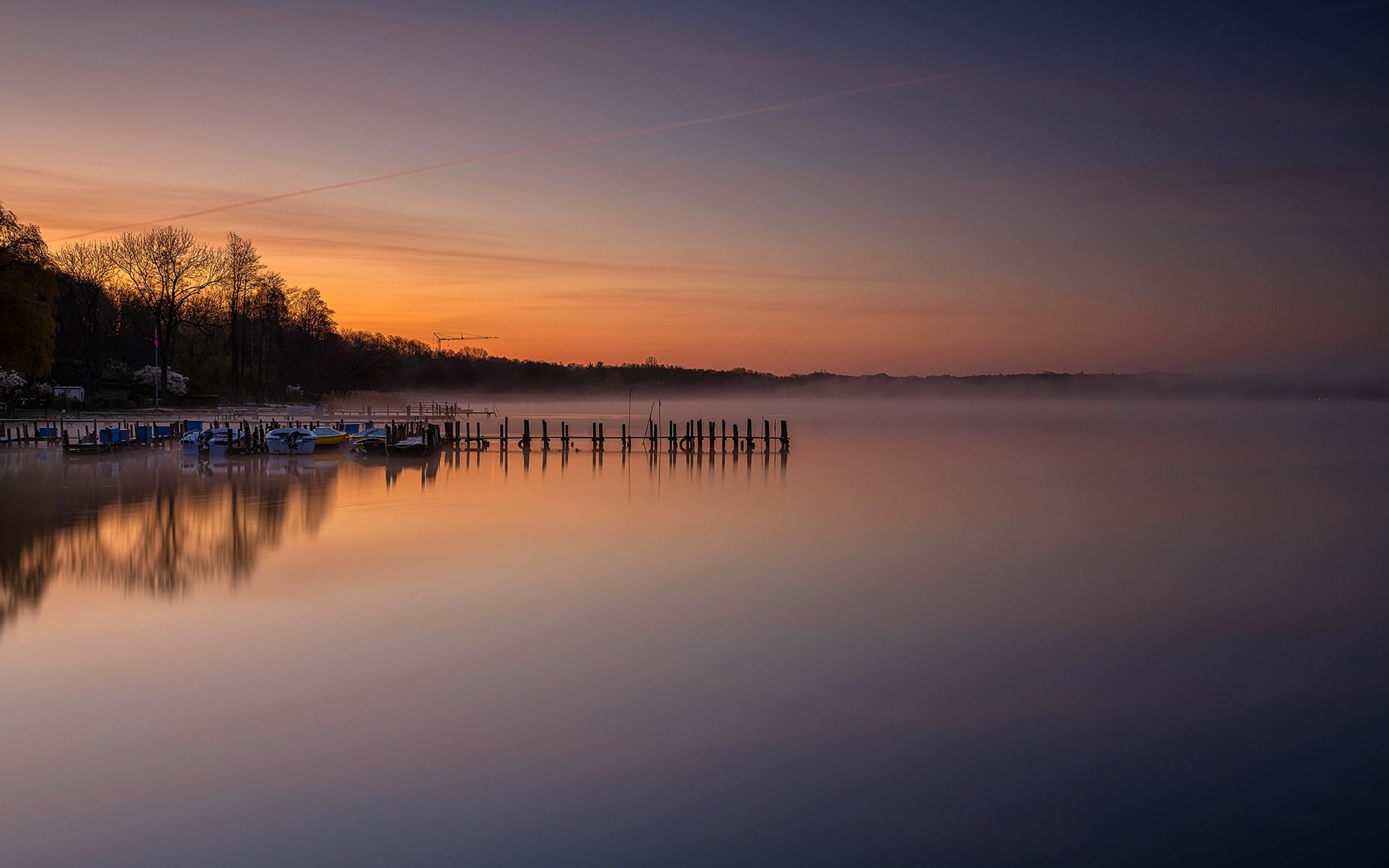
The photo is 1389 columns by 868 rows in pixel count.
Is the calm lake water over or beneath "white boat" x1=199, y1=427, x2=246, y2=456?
beneath

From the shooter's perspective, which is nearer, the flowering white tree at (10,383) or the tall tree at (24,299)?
the tall tree at (24,299)

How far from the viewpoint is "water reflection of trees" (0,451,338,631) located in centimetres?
1806

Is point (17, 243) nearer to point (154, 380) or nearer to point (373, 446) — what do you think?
point (373, 446)

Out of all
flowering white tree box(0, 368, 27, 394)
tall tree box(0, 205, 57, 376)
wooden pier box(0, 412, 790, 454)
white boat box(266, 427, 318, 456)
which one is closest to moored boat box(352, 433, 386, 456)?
wooden pier box(0, 412, 790, 454)

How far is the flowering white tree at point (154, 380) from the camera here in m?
79.6

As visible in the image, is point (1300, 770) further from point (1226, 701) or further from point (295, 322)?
point (295, 322)

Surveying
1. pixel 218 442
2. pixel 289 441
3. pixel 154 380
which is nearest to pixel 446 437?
pixel 289 441

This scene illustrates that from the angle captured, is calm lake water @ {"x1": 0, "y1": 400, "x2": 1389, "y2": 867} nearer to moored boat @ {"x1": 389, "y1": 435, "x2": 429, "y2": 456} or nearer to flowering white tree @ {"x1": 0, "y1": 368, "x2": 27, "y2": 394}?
moored boat @ {"x1": 389, "y1": 435, "x2": 429, "y2": 456}

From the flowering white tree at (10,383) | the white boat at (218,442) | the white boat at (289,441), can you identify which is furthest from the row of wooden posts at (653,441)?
the flowering white tree at (10,383)

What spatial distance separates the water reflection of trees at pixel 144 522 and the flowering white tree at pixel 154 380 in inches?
1612

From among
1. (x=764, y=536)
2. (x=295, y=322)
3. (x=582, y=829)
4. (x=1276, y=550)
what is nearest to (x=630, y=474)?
(x=764, y=536)

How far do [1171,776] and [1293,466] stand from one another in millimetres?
44277

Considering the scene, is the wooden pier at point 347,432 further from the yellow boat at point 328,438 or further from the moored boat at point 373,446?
the yellow boat at point 328,438

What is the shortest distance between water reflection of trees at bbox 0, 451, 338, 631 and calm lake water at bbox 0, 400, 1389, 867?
5.9 inches
